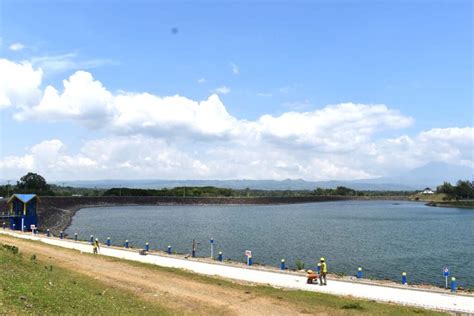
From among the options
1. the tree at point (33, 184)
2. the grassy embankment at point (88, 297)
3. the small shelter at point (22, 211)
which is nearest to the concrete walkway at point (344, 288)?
the grassy embankment at point (88, 297)

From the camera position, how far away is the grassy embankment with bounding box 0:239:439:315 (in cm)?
1730

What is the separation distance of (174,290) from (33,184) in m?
171

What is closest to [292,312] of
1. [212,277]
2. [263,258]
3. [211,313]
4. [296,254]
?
[211,313]

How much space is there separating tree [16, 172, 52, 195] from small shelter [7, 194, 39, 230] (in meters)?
101

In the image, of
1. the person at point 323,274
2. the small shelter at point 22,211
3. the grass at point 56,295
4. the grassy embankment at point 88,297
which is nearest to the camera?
the grass at point 56,295

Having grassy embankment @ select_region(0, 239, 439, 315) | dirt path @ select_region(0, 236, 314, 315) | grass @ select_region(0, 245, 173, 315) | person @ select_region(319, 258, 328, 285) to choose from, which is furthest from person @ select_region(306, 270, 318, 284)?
grass @ select_region(0, 245, 173, 315)

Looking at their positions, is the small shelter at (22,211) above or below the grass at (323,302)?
above

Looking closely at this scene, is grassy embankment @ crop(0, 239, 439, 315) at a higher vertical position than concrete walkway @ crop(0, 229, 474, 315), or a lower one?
higher

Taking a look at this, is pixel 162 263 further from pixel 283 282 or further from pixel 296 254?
pixel 296 254

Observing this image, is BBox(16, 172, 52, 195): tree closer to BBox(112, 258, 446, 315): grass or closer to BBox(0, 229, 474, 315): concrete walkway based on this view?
BBox(0, 229, 474, 315): concrete walkway

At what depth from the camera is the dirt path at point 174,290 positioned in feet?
71.6

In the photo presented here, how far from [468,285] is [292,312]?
993 inches

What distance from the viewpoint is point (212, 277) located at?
30.3 meters

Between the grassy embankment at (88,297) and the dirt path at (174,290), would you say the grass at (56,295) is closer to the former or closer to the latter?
the grassy embankment at (88,297)
